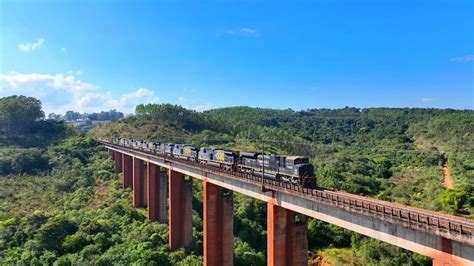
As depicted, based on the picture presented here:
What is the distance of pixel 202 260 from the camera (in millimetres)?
44656

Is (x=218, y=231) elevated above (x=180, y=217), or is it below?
above

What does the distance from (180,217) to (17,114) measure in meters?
109

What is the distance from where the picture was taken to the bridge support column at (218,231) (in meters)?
40.2

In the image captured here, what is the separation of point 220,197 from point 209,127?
116 m

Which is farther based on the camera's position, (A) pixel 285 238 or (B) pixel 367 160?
(B) pixel 367 160

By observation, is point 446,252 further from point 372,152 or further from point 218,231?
point 372,152

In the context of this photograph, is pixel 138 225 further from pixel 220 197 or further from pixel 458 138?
pixel 458 138

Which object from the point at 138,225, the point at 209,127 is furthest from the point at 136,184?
the point at 209,127

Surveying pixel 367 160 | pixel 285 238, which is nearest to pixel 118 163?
pixel 285 238

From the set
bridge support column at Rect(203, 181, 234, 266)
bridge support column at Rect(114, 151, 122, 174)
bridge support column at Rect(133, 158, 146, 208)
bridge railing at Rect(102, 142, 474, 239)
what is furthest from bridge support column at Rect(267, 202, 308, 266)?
bridge support column at Rect(114, 151, 122, 174)

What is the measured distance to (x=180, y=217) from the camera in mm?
49000

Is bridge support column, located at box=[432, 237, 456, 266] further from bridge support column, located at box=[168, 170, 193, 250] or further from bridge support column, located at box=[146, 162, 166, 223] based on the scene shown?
bridge support column, located at box=[146, 162, 166, 223]

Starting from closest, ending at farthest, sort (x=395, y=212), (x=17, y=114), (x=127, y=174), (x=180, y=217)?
1. (x=395, y=212)
2. (x=180, y=217)
3. (x=127, y=174)
4. (x=17, y=114)

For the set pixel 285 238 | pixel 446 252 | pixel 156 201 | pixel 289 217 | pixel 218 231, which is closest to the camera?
pixel 446 252
